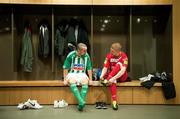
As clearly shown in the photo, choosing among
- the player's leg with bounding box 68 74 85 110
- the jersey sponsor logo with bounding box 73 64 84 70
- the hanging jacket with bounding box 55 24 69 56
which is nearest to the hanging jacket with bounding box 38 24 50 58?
the hanging jacket with bounding box 55 24 69 56

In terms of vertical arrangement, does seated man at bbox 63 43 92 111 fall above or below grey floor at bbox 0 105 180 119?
above

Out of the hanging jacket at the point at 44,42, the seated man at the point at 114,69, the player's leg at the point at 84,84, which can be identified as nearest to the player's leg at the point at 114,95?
the seated man at the point at 114,69

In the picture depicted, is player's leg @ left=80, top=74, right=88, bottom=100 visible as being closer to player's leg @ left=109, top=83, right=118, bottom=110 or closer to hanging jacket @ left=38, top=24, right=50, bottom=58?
player's leg @ left=109, top=83, right=118, bottom=110

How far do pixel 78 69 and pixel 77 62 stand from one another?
0.42 ft

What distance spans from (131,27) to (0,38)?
109 inches

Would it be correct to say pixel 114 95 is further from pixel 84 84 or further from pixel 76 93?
pixel 76 93

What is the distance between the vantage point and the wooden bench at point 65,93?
5.93m

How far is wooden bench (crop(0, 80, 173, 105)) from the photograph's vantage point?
234 inches

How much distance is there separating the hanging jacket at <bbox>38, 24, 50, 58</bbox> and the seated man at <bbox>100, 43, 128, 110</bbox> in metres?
1.37

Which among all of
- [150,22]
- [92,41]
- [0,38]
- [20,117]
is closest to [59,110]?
[20,117]

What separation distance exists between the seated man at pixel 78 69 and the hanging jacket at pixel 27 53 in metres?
1.06

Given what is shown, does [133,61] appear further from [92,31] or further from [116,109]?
[116,109]

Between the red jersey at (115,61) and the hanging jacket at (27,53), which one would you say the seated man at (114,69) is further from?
the hanging jacket at (27,53)

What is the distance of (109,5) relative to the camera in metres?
6.32
